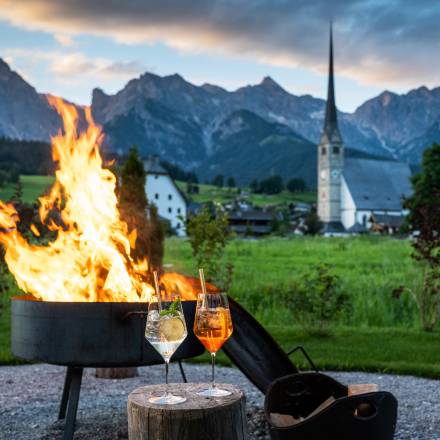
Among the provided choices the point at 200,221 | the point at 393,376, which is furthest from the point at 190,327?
the point at 200,221

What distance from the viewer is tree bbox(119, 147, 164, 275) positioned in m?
11.7

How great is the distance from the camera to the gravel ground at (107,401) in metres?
5.03

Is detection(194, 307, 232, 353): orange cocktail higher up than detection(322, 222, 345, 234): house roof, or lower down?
higher up

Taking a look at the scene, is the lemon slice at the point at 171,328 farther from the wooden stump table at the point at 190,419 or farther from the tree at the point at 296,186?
→ the tree at the point at 296,186

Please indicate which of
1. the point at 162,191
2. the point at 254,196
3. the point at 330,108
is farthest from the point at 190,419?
the point at 254,196

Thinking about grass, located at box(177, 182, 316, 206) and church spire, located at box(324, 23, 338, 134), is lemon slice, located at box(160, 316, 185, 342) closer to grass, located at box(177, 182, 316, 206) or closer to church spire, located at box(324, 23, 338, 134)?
church spire, located at box(324, 23, 338, 134)

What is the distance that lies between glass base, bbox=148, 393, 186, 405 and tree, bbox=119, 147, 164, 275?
7.97m

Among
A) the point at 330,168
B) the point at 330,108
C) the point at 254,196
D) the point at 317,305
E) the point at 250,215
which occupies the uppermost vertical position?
the point at 330,108

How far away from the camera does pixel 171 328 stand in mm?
3336

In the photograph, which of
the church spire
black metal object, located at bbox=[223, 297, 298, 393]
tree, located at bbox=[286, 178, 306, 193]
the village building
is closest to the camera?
black metal object, located at bbox=[223, 297, 298, 393]

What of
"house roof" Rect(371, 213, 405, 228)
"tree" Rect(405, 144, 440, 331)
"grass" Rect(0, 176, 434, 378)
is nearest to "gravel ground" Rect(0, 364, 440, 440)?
"grass" Rect(0, 176, 434, 378)

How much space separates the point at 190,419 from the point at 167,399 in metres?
0.22

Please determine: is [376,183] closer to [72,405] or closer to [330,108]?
[330,108]

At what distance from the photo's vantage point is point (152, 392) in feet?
12.0
